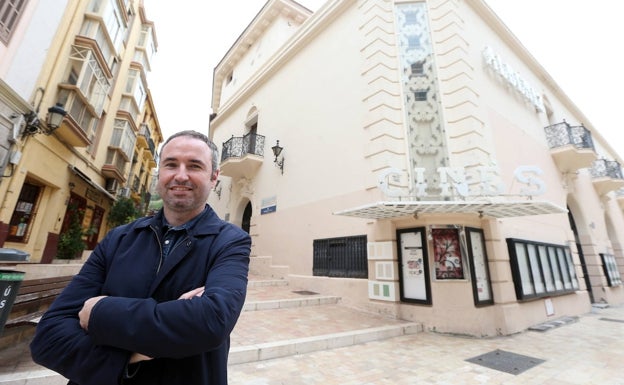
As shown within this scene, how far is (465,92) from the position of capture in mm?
6938

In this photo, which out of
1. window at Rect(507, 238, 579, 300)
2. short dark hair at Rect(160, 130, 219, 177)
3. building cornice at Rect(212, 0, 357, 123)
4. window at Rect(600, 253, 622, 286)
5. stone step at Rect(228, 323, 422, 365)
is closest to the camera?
short dark hair at Rect(160, 130, 219, 177)

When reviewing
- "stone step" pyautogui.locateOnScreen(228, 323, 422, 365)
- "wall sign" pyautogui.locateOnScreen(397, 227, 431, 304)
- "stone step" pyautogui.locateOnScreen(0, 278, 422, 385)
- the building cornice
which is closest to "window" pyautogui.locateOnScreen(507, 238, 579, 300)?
"wall sign" pyautogui.locateOnScreen(397, 227, 431, 304)

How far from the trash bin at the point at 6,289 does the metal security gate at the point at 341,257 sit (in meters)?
6.07

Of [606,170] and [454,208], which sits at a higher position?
[606,170]

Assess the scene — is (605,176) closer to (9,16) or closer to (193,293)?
(193,293)

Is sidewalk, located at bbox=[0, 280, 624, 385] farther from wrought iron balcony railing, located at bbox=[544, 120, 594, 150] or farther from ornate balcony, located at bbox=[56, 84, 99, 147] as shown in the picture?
wrought iron balcony railing, located at bbox=[544, 120, 594, 150]

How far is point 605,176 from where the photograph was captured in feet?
43.7

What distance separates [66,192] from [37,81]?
12.8 ft

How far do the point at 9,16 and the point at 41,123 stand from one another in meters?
2.46

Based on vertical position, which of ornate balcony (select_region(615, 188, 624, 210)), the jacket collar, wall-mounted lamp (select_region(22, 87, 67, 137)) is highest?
ornate balcony (select_region(615, 188, 624, 210))

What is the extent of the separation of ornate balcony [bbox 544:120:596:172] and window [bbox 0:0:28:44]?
17.2 meters

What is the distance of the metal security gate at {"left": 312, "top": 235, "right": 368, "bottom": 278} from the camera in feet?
22.8

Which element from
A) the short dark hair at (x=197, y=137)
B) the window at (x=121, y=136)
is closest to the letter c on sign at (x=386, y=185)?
the short dark hair at (x=197, y=137)

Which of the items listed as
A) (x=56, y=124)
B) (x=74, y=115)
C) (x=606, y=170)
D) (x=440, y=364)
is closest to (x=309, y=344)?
(x=440, y=364)
